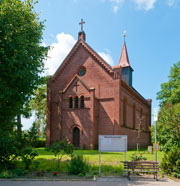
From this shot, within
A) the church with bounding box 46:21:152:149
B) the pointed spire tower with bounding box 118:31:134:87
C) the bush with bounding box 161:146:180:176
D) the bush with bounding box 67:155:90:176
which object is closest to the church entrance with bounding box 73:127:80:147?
the church with bounding box 46:21:152:149

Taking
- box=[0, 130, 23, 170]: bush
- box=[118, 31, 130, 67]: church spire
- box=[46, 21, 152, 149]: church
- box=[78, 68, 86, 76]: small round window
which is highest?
box=[118, 31, 130, 67]: church spire

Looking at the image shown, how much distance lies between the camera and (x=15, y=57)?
11609 mm

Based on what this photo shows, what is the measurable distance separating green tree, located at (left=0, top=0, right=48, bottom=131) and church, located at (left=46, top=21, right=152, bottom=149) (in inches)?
447

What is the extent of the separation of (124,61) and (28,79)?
100ft

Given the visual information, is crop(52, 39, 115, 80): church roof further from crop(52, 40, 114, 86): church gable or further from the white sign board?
the white sign board

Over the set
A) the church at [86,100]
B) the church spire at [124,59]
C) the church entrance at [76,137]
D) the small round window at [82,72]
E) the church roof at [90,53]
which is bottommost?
the church entrance at [76,137]

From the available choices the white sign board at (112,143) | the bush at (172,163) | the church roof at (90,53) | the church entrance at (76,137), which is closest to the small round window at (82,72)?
the church roof at (90,53)

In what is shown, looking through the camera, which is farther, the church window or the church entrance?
the church window

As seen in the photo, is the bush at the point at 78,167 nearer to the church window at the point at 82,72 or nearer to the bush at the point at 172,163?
the bush at the point at 172,163

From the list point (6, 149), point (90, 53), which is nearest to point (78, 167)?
point (6, 149)

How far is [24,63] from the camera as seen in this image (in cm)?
1227

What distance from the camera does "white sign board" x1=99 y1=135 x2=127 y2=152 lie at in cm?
954

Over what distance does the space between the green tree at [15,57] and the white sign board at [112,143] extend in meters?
5.97

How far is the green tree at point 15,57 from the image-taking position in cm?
1164
